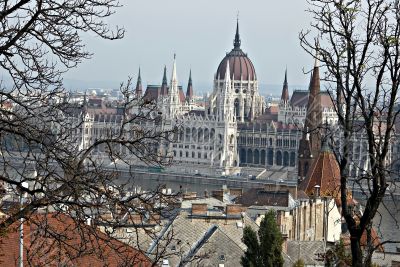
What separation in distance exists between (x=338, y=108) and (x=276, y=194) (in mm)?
23531

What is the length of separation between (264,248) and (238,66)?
8911 centimetres

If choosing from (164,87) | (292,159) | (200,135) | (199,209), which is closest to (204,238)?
(199,209)

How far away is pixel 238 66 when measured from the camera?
104m

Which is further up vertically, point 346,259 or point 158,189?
point 158,189

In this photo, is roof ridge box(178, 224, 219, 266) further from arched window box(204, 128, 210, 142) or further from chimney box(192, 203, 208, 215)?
arched window box(204, 128, 210, 142)

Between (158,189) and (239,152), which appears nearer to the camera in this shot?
(158,189)

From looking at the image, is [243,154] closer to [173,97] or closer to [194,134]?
[194,134]

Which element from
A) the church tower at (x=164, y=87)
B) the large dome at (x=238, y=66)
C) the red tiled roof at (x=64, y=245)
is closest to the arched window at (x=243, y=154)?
the large dome at (x=238, y=66)

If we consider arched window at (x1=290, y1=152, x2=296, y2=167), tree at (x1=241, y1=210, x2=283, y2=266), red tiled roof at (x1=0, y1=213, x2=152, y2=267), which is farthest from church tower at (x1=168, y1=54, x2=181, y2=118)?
red tiled roof at (x1=0, y1=213, x2=152, y2=267)

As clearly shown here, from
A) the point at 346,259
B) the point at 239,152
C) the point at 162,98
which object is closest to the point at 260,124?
the point at 239,152

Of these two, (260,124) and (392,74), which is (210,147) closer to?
(260,124)

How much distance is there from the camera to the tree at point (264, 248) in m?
15.2

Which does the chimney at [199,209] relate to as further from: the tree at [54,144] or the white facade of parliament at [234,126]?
the white facade of parliament at [234,126]

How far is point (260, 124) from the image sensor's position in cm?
9800
